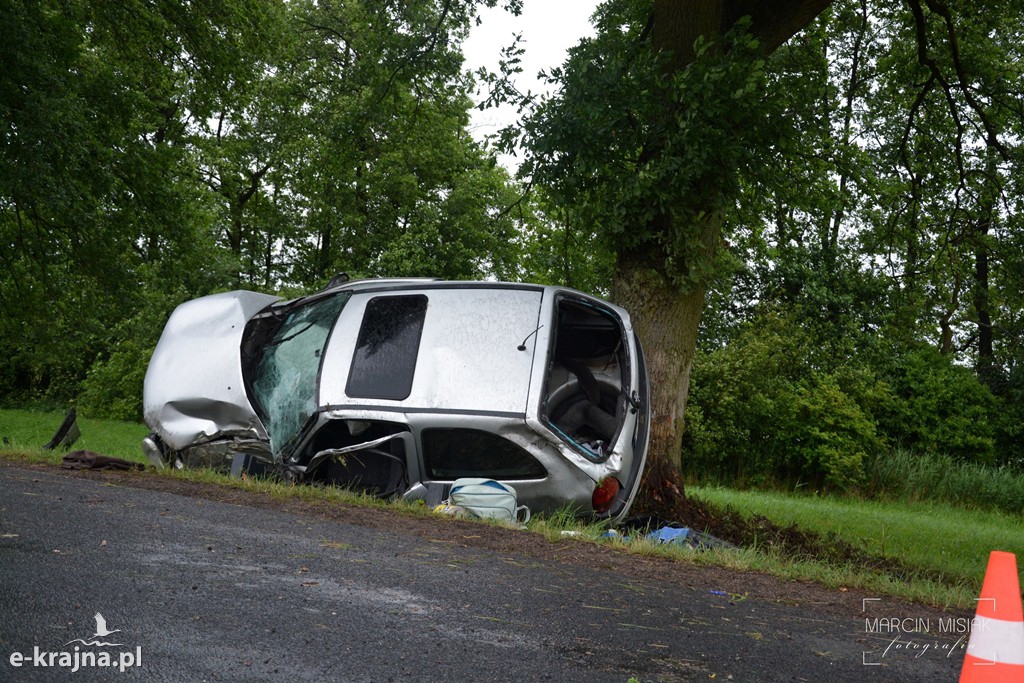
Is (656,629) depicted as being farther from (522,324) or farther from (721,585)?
(522,324)

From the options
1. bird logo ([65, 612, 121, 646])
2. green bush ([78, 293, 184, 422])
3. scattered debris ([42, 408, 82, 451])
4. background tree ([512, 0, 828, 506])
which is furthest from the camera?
green bush ([78, 293, 184, 422])

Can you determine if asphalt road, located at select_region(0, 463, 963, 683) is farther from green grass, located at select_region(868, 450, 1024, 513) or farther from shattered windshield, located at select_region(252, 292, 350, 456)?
green grass, located at select_region(868, 450, 1024, 513)

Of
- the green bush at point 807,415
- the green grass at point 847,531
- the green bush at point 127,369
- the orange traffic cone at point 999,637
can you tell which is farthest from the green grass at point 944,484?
the green bush at point 127,369

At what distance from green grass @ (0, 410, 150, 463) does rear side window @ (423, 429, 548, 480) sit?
10.0m

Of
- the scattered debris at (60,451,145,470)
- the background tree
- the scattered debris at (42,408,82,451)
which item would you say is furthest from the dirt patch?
the scattered debris at (42,408,82,451)

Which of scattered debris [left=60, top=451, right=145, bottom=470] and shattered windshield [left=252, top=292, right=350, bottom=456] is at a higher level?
shattered windshield [left=252, top=292, right=350, bottom=456]

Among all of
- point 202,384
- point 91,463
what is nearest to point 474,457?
point 202,384

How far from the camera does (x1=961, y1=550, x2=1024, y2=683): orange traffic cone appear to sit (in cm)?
356

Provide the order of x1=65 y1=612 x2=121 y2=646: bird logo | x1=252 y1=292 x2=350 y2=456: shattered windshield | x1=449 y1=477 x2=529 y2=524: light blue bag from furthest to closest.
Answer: x1=252 y1=292 x2=350 y2=456: shattered windshield
x1=449 y1=477 x2=529 y2=524: light blue bag
x1=65 y1=612 x2=121 y2=646: bird logo

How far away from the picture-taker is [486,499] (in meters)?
7.90

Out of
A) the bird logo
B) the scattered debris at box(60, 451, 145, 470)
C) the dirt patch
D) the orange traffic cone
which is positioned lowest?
the scattered debris at box(60, 451, 145, 470)

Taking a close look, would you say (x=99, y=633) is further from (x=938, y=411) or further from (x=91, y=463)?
(x=938, y=411)

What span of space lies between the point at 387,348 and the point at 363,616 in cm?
467

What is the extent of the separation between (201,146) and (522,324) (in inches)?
1258
